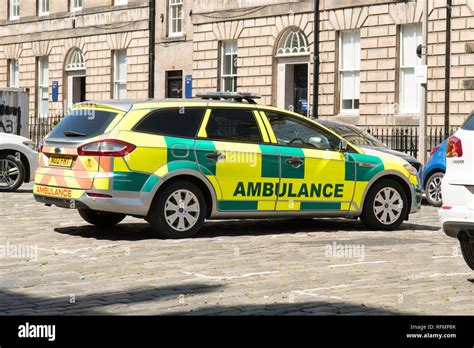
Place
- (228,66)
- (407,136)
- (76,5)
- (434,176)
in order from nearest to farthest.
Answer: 1. (434,176)
2. (407,136)
3. (228,66)
4. (76,5)

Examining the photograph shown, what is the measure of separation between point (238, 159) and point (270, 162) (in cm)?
49

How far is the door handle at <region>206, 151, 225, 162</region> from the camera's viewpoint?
1417 cm

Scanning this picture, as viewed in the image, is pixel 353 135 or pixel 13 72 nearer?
pixel 353 135

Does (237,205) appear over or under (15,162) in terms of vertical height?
under

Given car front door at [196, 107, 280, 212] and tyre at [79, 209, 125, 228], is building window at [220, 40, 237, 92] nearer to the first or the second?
tyre at [79, 209, 125, 228]

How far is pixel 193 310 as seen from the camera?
340 inches

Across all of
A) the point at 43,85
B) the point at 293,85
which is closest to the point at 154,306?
the point at 293,85

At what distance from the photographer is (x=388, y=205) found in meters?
15.8

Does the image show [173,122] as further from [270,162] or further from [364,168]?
[364,168]

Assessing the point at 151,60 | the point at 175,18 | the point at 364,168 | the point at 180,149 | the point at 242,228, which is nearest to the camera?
the point at 180,149

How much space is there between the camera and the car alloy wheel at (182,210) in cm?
1392

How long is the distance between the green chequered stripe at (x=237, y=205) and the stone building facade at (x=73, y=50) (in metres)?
29.0

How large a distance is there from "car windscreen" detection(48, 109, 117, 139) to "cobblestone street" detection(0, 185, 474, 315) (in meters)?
1.34

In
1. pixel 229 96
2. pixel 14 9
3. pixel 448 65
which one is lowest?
pixel 229 96
